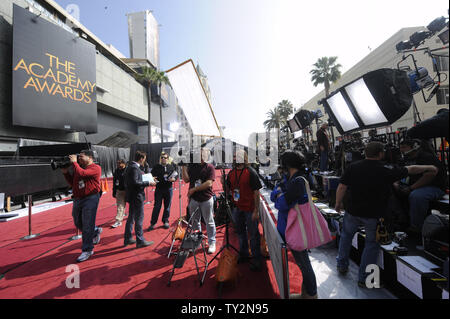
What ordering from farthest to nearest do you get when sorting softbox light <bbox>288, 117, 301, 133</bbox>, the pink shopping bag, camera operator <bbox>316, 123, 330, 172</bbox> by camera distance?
1. softbox light <bbox>288, 117, 301, 133</bbox>
2. camera operator <bbox>316, 123, 330, 172</bbox>
3. the pink shopping bag

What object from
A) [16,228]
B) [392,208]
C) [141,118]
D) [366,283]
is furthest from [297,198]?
[141,118]

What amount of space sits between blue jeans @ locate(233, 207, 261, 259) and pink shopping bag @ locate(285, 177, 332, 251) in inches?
39.8

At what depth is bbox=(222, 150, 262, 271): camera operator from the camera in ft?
9.91

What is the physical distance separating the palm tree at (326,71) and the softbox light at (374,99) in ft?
73.3

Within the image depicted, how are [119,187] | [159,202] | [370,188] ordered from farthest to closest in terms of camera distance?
1. [119,187]
2. [159,202]
3. [370,188]

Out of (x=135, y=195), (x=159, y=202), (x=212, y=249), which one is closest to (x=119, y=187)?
(x=159, y=202)

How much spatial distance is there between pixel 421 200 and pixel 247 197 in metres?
2.38

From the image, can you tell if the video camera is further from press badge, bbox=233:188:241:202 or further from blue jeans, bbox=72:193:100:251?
press badge, bbox=233:188:241:202

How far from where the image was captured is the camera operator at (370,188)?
7.36ft

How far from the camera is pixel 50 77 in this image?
1317 cm

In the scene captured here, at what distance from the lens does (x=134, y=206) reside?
379cm

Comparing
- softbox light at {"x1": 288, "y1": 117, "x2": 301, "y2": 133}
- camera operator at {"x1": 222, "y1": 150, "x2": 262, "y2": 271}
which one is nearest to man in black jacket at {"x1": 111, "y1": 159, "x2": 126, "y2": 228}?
Answer: camera operator at {"x1": 222, "y1": 150, "x2": 262, "y2": 271}

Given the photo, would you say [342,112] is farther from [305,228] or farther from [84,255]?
[84,255]
